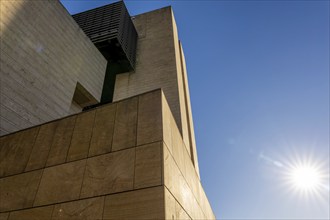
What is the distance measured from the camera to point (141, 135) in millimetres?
5605

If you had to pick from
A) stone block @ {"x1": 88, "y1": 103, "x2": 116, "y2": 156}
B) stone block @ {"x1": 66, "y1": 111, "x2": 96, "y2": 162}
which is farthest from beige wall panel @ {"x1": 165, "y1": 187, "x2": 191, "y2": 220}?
stone block @ {"x1": 66, "y1": 111, "x2": 96, "y2": 162}

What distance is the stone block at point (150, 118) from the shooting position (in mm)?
5480

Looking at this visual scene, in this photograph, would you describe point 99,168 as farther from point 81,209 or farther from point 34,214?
point 34,214

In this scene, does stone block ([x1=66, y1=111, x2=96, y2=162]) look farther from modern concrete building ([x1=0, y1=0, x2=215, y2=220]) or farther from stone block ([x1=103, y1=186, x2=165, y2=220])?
stone block ([x1=103, y1=186, x2=165, y2=220])

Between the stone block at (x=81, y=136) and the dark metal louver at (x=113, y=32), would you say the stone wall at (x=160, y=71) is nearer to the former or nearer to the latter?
the dark metal louver at (x=113, y=32)

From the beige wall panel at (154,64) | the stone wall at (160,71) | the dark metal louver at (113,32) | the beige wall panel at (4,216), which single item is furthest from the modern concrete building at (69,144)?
the stone wall at (160,71)

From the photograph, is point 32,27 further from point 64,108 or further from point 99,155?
point 99,155

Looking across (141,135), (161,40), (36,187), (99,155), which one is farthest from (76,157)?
(161,40)

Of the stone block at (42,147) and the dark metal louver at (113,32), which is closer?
the stone block at (42,147)

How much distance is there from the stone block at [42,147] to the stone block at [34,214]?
1.20m

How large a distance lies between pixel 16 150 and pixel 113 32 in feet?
44.8

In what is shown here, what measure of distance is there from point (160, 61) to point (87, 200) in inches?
619

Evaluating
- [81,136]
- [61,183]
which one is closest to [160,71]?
[81,136]

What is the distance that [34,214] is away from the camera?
5.27m
